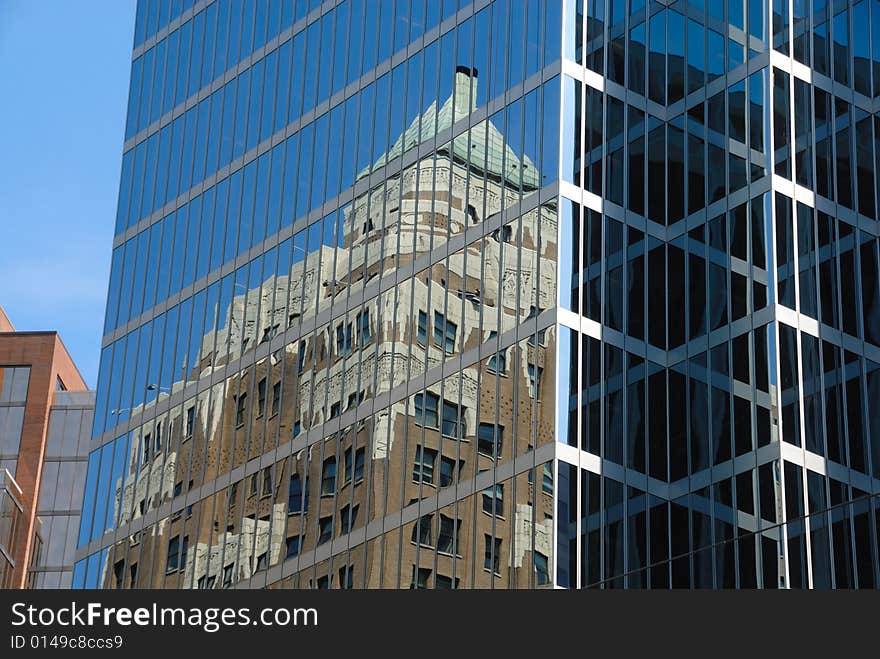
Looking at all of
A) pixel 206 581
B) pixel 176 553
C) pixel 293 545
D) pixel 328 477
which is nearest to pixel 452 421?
pixel 328 477

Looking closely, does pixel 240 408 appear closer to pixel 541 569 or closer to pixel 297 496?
pixel 297 496

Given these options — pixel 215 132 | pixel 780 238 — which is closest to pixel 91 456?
pixel 215 132

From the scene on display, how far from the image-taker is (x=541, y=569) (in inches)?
2109

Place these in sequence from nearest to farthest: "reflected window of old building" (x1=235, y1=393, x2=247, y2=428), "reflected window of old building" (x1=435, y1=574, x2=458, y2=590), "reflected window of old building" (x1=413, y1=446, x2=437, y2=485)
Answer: "reflected window of old building" (x1=435, y1=574, x2=458, y2=590), "reflected window of old building" (x1=413, y1=446, x2=437, y2=485), "reflected window of old building" (x1=235, y1=393, x2=247, y2=428)

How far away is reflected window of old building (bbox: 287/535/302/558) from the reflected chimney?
575 inches

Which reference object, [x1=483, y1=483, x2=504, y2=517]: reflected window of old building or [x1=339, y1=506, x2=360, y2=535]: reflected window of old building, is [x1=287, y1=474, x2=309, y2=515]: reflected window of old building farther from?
[x1=483, y1=483, x2=504, y2=517]: reflected window of old building

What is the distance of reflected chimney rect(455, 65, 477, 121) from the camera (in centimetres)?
6203

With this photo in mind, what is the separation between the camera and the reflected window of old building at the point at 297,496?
62.2m

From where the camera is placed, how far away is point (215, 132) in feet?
243

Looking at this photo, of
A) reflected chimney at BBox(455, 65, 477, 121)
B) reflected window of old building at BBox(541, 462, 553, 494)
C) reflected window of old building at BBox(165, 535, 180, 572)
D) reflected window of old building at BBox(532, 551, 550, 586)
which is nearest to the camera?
reflected window of old building at BBox(532, 551, 550, 586)

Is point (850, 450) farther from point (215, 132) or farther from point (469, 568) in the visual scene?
point (215, 132)

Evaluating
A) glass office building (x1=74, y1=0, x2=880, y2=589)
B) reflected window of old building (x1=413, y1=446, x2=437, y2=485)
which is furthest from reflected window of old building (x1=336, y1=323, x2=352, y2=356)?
reflected window of old building (x1=413, y1=446, x2=437, y2=485)

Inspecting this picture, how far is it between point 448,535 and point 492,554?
2283 millimetres

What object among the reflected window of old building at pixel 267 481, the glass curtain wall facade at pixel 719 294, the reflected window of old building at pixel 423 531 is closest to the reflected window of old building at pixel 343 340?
the reflected window of old building at pixel 267 481
